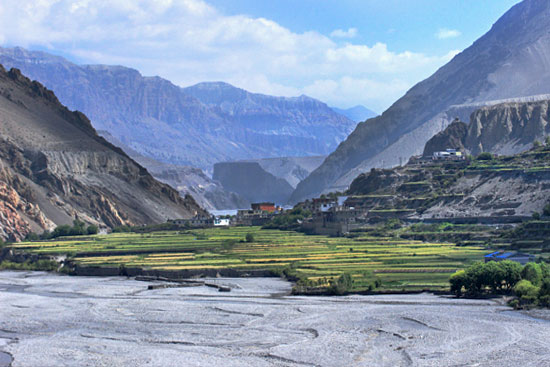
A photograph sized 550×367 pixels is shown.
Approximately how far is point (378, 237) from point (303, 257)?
22.5 metres

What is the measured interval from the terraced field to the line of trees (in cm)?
363

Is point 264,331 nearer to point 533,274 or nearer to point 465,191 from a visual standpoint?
point 533,274

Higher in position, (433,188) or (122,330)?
(433,188)

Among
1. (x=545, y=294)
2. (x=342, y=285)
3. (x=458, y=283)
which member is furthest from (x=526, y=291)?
(x=342, y=285)

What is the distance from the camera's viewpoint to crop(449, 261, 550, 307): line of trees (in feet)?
250

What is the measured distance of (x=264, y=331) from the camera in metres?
66.4

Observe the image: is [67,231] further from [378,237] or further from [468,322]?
[468,322]

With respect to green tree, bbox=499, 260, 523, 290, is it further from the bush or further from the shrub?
the bush

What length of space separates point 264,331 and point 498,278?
22.2 metres

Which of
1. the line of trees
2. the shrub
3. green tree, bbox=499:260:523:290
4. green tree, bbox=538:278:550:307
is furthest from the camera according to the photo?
green tree, bbox=499:260:523:290

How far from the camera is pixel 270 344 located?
6200 cm

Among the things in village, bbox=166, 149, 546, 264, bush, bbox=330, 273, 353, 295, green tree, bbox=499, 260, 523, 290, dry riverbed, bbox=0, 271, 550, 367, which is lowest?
dry riverbed, bbox=0, 271, 550, 367

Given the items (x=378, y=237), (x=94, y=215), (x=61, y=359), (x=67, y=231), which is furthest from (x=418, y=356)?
(x=94, y=215)

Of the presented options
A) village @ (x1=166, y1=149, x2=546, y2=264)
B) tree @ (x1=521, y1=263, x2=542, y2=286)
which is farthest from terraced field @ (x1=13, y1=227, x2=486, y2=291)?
tree @ (x1=521, y1=263, x2=542, y2=286)
